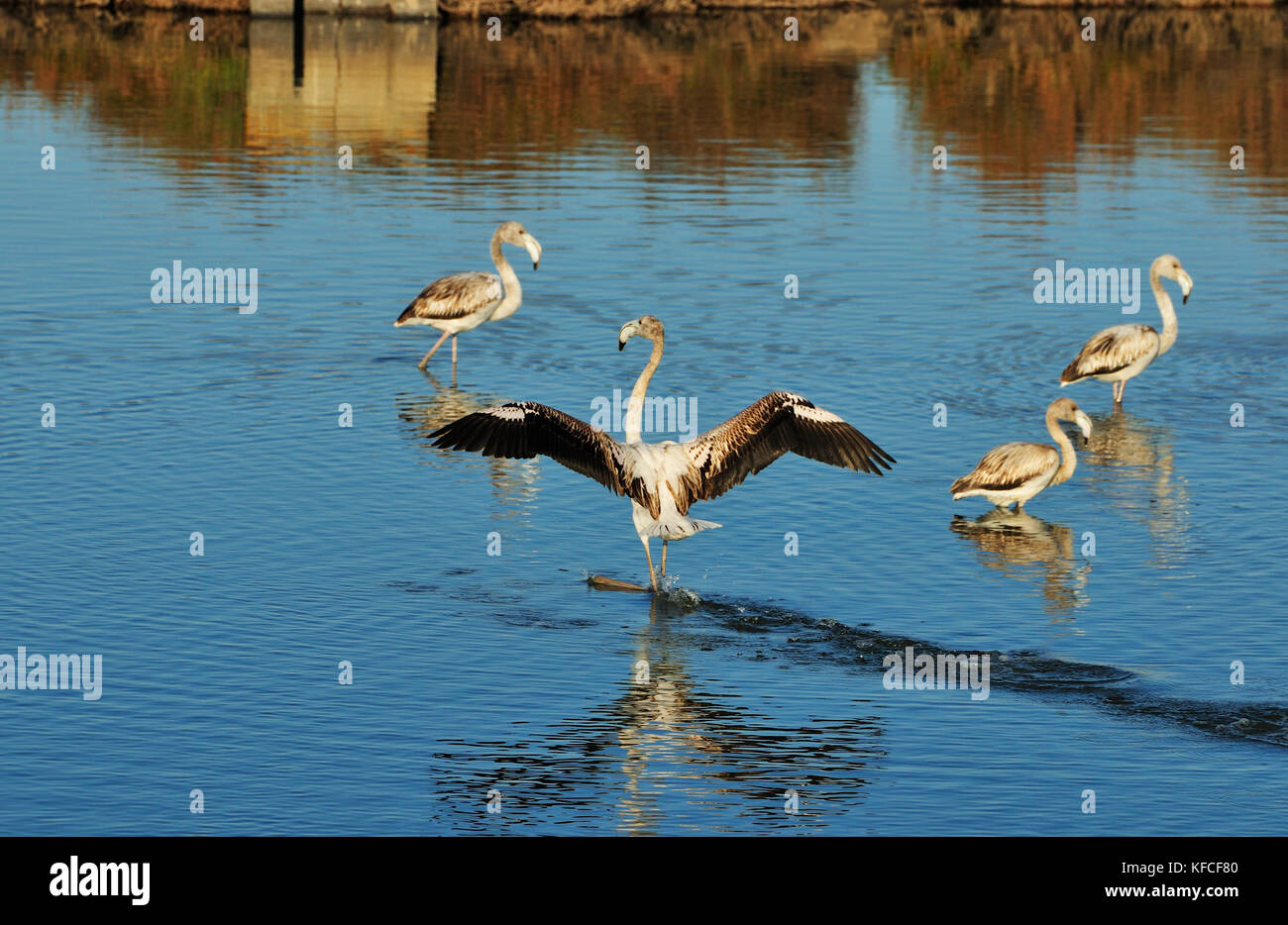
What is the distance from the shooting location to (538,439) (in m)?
14.9

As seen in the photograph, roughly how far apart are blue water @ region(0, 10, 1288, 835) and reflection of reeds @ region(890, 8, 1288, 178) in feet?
30.6

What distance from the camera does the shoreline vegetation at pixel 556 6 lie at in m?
63.4

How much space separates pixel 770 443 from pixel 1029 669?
3275 millimetres

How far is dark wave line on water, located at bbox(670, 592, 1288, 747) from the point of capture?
40.6 feet

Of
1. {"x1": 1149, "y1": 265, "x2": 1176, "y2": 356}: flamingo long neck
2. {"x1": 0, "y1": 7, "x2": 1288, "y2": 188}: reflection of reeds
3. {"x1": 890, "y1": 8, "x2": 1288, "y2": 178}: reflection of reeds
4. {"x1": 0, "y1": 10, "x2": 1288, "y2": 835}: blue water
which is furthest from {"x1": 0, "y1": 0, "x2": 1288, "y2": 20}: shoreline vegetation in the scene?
{"x1": 1149, "y1": 265, "x2": 1176, "y2": 356}: flamingo long neck

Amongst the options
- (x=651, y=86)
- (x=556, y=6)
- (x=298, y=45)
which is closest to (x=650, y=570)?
(x=651, y=86)

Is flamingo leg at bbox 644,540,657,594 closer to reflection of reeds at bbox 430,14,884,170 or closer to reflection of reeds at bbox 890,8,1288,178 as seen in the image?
reflection of reeds at bbox 430,14,884,170

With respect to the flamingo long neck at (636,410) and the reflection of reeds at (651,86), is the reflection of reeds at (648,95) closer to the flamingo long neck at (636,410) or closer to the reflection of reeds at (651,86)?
the reflection of reeds at (651,86)

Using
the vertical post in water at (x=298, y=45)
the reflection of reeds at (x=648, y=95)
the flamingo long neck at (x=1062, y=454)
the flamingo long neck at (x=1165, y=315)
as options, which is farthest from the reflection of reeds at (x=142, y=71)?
the flamingo long neck at (x=1062, y=454)

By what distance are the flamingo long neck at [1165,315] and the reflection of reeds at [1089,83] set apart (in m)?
16.5

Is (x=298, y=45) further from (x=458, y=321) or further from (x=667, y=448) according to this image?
(x=667, y=448)

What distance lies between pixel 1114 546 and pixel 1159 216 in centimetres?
1805

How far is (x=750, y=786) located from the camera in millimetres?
11328

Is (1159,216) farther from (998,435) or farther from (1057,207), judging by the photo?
(998,435)
